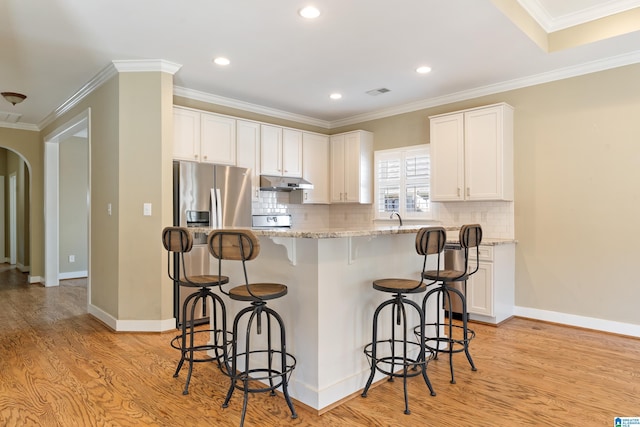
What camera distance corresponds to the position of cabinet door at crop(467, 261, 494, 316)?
4062mm

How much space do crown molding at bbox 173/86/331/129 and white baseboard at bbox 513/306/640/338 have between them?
384 cm

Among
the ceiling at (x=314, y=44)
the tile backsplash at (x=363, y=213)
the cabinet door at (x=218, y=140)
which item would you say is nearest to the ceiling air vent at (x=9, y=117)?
the ceiling at (x=314, y=44)

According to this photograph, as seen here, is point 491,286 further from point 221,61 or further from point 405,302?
point 221,61

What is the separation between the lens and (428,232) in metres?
2.43

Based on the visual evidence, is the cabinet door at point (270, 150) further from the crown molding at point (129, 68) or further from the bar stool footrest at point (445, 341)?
the bar stool footrest at point (445, 341)

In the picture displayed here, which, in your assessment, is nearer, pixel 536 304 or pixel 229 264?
pixel 229 264

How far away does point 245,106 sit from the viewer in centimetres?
529

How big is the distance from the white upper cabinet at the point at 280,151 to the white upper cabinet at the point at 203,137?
489 millimetres

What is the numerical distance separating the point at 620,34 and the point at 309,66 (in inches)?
106

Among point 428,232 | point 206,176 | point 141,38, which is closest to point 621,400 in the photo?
point 428,232

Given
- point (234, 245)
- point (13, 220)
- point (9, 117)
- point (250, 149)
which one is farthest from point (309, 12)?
point (13, 220)

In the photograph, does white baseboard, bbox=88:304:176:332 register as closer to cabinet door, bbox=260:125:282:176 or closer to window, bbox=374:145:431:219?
cabinet door, bbox=260:125:282:176

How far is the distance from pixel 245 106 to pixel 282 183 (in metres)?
1.14

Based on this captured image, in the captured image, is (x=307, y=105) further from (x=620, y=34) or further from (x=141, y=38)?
(x=620, y=34)
